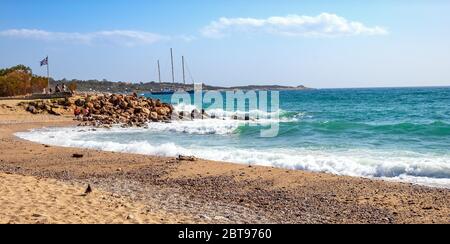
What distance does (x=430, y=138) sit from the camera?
65.9 ft

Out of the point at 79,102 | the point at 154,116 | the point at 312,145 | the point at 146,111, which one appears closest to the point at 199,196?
the point at 312,145

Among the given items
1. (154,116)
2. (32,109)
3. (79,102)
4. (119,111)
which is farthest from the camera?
(79,102)

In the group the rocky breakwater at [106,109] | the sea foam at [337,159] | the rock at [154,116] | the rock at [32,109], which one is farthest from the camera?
the rock at [32,109]

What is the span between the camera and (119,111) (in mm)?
35594

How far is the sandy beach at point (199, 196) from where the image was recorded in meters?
7.54

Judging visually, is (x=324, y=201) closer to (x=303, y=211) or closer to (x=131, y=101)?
(x=303, y=211)

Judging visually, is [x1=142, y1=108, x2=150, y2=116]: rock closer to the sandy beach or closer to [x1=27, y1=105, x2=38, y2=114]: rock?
[x1=27, y1=105, x2=38, y2=114]: rock

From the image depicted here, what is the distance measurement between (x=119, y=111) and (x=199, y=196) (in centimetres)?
2727

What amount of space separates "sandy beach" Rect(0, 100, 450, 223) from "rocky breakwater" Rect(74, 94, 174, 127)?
17.0 meters

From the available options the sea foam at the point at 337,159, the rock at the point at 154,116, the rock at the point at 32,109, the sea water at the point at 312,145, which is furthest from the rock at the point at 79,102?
the sea foam at the point at 337,159

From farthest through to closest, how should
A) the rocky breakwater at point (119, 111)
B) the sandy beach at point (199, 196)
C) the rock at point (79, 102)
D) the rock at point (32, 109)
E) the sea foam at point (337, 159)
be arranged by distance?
the rock at point (79, 102) → the rock at point (32, 109) → the rocky breakwater at point (119, 111) → the sea foam at point (337, 159) → the sandy beach at point (199, 196)

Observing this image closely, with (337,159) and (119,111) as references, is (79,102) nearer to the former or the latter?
(119,111)

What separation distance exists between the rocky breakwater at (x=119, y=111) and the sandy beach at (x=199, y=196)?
55.9 ft

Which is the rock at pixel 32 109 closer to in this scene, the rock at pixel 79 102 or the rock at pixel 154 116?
the rock at pixel 79 102
